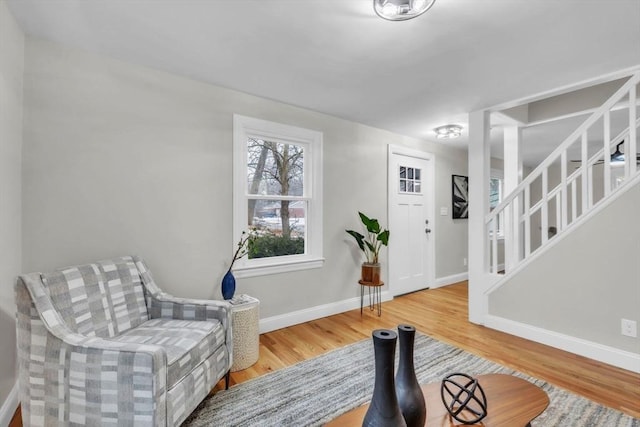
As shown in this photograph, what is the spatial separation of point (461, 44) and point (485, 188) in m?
1.62

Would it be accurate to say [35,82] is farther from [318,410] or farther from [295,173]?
[318,410]

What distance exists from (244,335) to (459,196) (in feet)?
13.9

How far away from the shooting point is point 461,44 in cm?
194

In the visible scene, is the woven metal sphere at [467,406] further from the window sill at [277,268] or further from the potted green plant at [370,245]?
the potted green plant at [370,245]

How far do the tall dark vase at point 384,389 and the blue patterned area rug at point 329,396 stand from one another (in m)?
0.91

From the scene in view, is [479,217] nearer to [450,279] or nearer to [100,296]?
[450,279]

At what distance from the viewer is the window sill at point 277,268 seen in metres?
2.75

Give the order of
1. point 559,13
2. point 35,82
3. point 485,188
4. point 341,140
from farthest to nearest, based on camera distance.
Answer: point 341,140 < point 485,188 < point 35,82 < point 559,13

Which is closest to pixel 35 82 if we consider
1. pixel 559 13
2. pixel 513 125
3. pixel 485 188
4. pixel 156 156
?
pixel 156 156

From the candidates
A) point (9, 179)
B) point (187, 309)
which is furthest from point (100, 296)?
point (9, 179)

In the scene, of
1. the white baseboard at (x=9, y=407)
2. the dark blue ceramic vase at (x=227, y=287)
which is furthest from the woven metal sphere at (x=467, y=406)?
the white baseboard at (x=9, y=407)

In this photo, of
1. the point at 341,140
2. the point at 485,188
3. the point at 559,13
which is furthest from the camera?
the point at 341,140

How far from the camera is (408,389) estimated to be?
40.7 inches

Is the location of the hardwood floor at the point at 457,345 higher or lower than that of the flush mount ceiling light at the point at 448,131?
lower
